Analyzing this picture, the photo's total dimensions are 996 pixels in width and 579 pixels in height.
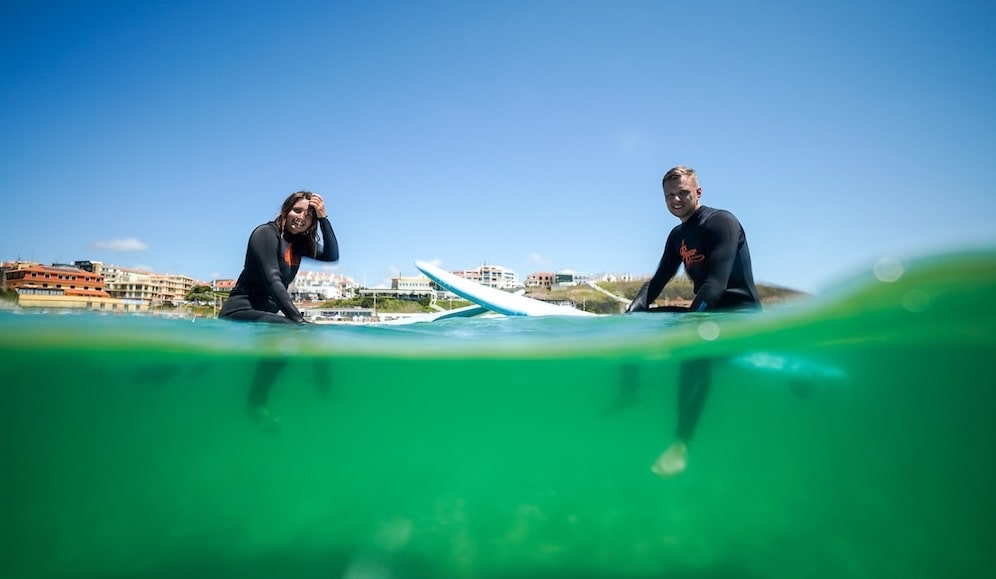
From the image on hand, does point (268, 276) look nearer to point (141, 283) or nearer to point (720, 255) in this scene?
point (720, 255)

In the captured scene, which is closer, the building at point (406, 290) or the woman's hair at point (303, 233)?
the woman's hair at point (303, 233)

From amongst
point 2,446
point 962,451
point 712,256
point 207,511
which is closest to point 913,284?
point 712,256

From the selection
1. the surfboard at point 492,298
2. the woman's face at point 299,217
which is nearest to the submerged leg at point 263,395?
the surfboard at point 492,298

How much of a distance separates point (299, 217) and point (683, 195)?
3.34 meters

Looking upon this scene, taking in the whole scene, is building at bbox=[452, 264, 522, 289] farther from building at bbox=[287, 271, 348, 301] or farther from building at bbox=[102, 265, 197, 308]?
building at bbox=[102, 265, 197, 308]

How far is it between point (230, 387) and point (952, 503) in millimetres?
11496

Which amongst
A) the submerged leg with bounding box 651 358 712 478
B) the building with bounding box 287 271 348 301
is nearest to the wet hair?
the submerged leg with bounding box 651 358 712 478

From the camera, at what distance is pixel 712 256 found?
12.1 feet

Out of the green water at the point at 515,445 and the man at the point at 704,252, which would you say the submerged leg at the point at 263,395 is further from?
the man at the point at 704,252

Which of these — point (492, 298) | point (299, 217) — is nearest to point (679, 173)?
point (492, 298)

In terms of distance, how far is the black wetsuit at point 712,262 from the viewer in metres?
3.65

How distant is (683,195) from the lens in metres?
3.93

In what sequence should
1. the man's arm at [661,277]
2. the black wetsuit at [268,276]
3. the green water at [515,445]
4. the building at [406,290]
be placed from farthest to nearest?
the building at [406,290] → the green water at [515,445] → the man's arm at [661,277] → the black wetsuit at [268,276]

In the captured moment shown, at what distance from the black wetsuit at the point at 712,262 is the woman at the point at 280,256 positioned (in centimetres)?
313
